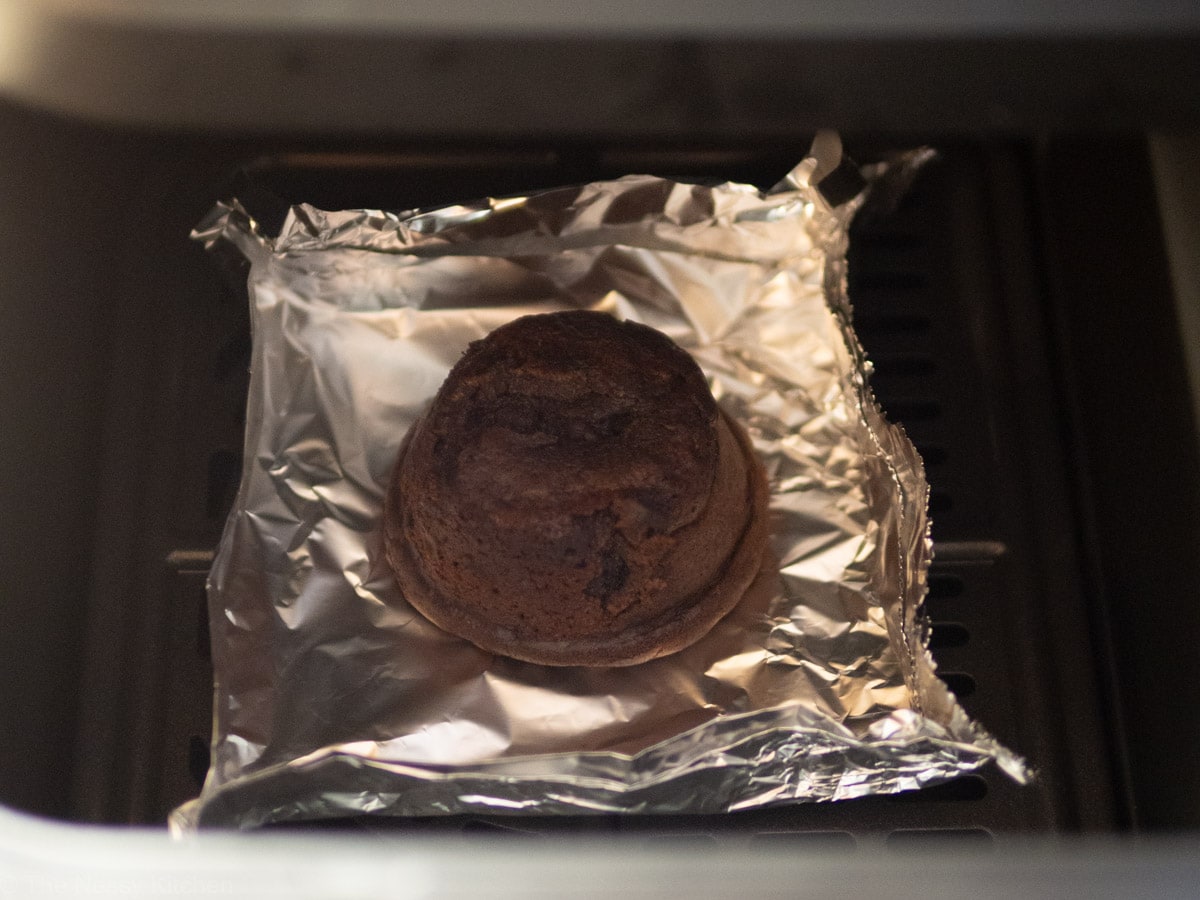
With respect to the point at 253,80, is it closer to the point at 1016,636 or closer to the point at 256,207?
the point at 256,207

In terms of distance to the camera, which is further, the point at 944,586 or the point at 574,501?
the point at 944,586

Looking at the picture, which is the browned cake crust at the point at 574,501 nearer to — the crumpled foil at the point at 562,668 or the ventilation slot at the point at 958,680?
the crumpled foil at the point at 562,668

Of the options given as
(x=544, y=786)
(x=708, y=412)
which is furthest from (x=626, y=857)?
(x=708, y=412)

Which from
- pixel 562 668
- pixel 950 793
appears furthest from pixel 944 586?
pixel 562 668

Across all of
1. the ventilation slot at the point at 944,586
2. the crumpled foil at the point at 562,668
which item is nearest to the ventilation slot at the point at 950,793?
the crumpled foil at the point at 562,668

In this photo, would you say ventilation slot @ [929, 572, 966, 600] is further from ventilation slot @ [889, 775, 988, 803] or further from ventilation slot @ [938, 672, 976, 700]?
ventilation slot @ [889, 775, 988, 803]

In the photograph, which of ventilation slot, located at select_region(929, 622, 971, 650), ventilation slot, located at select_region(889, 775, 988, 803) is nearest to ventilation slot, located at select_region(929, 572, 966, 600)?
ventilation slot, located at select_region(929, 622, 971, 650)

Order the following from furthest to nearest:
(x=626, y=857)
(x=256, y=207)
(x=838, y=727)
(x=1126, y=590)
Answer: (x=256, y=207), (x=1126, y=590), (x=838, y=727), (x=626, y=857)

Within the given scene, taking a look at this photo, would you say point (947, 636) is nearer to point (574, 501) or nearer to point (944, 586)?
point (944, 586)
